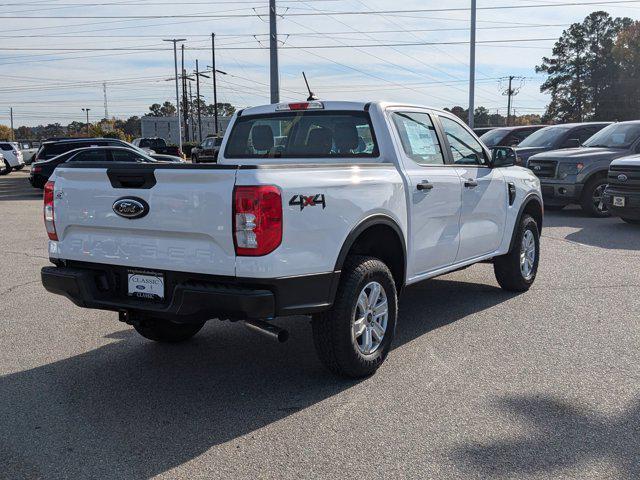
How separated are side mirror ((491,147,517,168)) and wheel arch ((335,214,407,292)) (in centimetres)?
197

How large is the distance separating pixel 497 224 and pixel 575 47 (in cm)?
8671

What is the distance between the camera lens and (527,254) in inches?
290

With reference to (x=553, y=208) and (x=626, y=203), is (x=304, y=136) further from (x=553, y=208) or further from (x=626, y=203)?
(x=553, y=208)

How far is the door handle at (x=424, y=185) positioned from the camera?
207 inches

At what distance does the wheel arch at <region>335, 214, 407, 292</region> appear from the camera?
4.43 m

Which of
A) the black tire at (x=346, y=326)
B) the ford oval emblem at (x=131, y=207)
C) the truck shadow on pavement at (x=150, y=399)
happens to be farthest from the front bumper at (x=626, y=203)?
the ford oval emblem at (x=131, y=207)

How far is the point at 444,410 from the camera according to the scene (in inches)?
164

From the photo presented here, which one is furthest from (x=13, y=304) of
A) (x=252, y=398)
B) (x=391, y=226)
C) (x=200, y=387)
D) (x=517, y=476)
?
(x=517, y=476)

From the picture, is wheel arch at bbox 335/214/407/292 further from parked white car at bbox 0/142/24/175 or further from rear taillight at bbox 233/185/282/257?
parked white car at bbox 0/142/24/175

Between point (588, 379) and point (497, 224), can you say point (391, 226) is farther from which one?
point (497, 224)

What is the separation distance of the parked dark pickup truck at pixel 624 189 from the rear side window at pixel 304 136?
25.8 feet

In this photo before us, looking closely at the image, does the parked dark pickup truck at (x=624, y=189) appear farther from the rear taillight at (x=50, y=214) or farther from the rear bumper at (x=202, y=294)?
the rear taillight at (x=50, y=214)

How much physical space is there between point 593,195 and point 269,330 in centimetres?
1126

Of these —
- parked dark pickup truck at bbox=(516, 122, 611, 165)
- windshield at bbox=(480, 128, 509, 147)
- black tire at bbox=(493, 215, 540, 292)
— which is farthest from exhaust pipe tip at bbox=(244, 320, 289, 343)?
windshield at bbox=(480, 128, 509, 147)
